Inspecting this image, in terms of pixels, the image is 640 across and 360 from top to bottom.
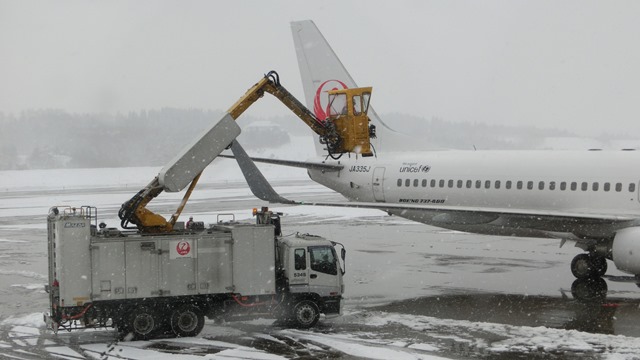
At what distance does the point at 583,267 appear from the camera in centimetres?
2561

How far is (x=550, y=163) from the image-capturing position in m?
27.0

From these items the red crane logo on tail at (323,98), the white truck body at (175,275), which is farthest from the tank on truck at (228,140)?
the red crane logo on tail at (323,98)

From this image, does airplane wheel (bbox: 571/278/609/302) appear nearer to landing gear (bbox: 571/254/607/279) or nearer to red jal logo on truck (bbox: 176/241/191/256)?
landing gear (bbox: 571/254/607/279)

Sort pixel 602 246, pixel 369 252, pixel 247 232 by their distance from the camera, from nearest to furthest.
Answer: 1. pixel 247 232
2. pixel 602 246
3. pixel 369 252

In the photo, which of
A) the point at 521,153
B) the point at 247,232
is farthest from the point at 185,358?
the point at 521,153

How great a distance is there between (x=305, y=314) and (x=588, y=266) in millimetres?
11484

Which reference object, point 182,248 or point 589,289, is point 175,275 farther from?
point 589,289

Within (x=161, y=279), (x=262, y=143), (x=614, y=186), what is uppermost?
A: (x=262, y=143)

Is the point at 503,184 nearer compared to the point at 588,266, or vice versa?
the point at 588,266

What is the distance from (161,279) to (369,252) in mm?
16436

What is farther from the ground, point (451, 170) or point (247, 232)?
point (451, 170)

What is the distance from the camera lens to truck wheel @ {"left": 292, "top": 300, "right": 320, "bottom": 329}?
18.5 metres

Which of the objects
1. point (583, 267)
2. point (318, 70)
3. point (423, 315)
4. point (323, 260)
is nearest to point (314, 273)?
point (323, 260)

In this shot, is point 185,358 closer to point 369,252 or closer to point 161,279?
point 161,279
